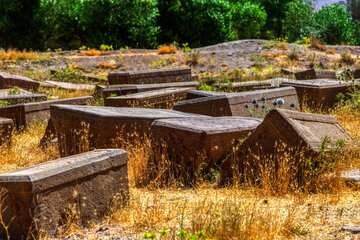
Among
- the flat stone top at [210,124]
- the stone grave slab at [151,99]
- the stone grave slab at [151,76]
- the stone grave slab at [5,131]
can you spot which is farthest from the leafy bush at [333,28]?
the stone grave slab at [5,131]

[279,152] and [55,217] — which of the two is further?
[279,152]

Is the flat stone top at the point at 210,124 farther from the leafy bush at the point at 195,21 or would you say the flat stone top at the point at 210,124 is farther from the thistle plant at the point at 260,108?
the leafy bush at the point at 195,21

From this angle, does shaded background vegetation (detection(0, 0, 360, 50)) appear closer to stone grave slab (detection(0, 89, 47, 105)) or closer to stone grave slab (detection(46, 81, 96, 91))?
stone grave slab (detection(46, 81, 96, 91))

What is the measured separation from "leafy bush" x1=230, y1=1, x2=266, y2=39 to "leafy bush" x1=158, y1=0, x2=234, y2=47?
10.0 feet

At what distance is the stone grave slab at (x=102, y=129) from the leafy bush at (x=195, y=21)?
1804cm

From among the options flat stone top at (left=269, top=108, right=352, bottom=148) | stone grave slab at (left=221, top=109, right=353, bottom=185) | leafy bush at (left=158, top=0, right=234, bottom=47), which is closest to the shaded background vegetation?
leafy bush at (left=158, top=0, right=234, bottom=47)

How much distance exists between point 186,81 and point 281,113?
21.9 feet

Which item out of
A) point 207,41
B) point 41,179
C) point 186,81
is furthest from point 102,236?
point 207,41

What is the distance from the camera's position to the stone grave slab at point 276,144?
4434mm

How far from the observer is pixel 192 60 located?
14234mm

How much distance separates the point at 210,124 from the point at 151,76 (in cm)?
550

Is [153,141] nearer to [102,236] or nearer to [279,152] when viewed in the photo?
[279,152]

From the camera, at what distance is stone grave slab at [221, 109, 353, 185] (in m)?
4.43

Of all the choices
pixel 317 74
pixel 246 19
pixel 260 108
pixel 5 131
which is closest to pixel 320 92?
pixel 260 108
